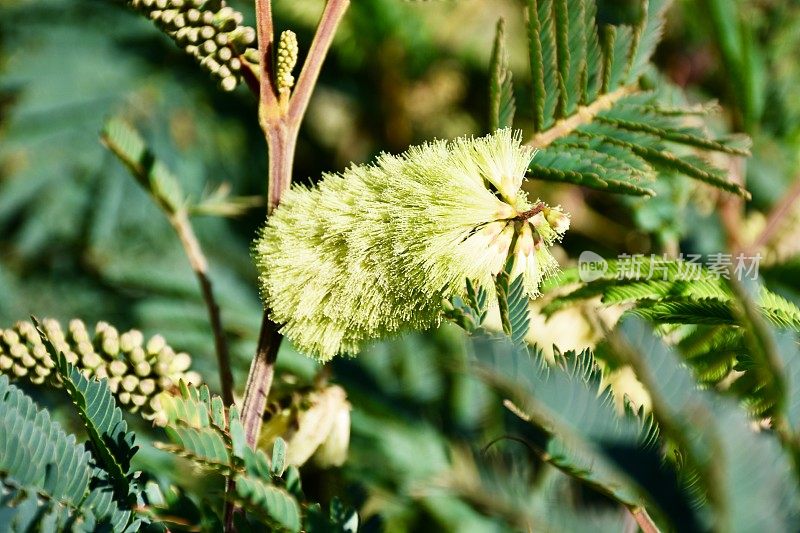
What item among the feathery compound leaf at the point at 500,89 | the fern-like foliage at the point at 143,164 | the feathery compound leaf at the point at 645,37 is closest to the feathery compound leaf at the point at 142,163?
the fern-like foliage at the point at 143,164

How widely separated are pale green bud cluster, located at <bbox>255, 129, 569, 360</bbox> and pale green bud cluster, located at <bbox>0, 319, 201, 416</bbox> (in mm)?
127

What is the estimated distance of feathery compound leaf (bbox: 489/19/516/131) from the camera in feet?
1.79

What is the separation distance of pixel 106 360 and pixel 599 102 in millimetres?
417

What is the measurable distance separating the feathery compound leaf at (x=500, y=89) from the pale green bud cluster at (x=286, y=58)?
159 mm

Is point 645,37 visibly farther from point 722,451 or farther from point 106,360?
point 106,360

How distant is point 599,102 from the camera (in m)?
0.58

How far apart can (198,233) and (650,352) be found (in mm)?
859

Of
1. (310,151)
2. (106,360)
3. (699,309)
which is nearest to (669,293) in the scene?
(699,309)

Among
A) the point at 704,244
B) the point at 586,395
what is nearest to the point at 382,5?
the point at 704,244

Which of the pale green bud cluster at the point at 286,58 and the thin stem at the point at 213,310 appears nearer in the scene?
the pale green bud cluster at the point at 286,58

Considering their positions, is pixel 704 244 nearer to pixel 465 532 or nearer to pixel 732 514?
pixel 465 532

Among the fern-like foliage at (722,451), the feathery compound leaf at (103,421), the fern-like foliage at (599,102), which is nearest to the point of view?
the fern-like foliage at (722,451)

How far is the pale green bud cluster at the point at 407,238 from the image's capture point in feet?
1.28

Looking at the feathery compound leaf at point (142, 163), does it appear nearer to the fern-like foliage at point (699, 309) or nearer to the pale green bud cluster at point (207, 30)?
the pale green bud cluster at point (207, 30)
